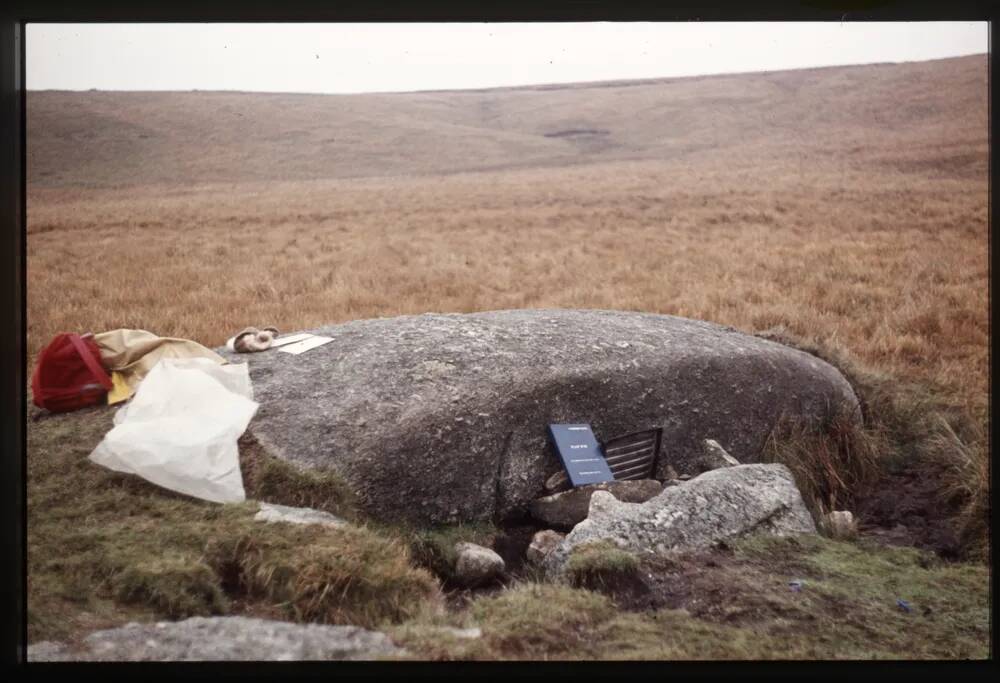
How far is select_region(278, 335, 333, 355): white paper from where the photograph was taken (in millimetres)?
6758

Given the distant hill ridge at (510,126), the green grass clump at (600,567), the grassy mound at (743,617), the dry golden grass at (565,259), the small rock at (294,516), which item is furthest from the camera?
the distant hill ridge at (510,126)

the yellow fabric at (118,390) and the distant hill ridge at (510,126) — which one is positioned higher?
the distant hill ridge at (510,126)

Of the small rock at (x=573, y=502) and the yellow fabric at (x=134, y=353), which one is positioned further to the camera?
the yellow fabric at (x=134, y=353)

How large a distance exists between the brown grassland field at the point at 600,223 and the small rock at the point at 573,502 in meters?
1.88

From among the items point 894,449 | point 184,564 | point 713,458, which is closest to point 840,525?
point 713,458

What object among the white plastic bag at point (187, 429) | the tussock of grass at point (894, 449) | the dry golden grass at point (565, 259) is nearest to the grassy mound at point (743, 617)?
the tussock of grass at point (894, 449)

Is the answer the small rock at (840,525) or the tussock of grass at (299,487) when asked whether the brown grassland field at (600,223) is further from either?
the tussock of grass at (299,487)

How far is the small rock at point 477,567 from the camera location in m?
5.29

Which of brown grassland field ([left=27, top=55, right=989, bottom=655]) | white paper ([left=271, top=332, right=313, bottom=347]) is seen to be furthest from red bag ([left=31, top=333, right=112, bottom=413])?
brown grassland field ([left=27, top=55, right=989, bottom=655])

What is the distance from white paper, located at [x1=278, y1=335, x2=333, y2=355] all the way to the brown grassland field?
2.53 m

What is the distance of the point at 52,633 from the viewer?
173 inches

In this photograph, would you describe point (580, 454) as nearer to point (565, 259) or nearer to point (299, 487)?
point (299, 487)

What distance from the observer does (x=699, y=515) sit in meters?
5.46
